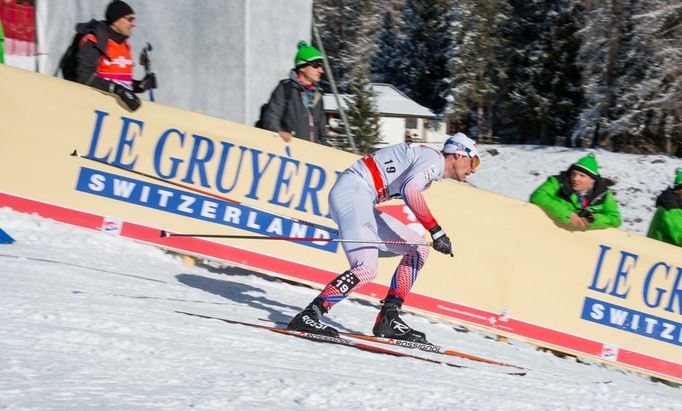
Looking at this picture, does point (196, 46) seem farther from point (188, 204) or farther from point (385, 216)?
point (385, 216)

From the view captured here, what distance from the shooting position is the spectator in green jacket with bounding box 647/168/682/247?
9.23 m

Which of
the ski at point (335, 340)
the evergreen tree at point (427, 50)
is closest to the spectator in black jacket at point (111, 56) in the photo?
the ski at point (335, 340)

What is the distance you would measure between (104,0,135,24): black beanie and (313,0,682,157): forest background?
122 ft

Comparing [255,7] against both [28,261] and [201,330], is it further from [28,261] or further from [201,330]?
[201,330]

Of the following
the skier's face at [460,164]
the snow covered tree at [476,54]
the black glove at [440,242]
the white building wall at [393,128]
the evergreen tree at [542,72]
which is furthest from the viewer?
the white building wall at [393,128]

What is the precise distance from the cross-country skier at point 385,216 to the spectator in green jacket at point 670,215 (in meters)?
3.18

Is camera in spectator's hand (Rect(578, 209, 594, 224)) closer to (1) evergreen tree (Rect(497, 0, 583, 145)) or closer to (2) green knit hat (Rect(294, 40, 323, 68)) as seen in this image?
(2) green knit hat (Rect(294, 40, 323, 68))

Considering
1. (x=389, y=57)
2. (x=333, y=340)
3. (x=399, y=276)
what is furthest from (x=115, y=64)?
(x=389, y=57)

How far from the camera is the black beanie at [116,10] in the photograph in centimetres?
907

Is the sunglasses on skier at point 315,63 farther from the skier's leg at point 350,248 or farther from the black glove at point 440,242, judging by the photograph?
the black glove at point 440,242

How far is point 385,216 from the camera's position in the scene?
281 inches

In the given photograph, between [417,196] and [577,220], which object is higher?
[577,220]

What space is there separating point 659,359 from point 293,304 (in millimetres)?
3543

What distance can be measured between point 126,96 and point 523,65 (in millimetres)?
51400
